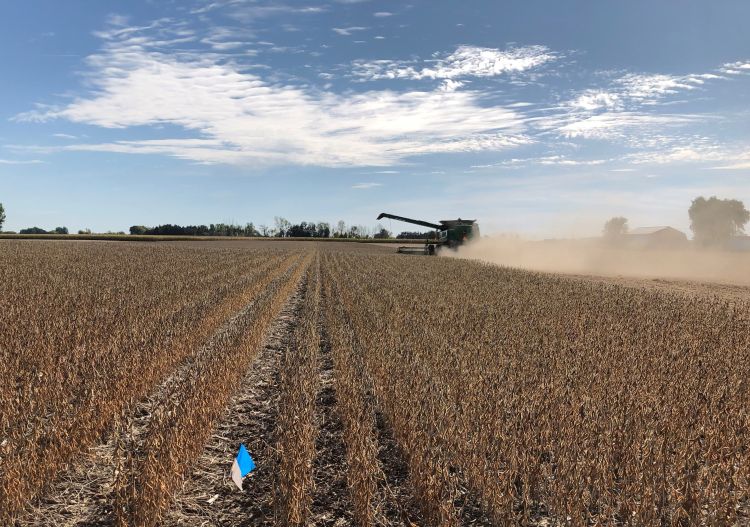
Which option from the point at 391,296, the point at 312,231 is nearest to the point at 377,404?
the point at 391,296

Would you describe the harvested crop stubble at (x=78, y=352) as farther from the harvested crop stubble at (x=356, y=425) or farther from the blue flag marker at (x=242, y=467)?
the harvested crop stubble at (x=356, y=425)

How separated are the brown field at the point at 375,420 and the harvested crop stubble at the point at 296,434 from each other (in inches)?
1.1

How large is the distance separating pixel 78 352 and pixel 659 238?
7612cm

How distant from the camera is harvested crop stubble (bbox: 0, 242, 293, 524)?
17.2 ft

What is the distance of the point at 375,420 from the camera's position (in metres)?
6.41

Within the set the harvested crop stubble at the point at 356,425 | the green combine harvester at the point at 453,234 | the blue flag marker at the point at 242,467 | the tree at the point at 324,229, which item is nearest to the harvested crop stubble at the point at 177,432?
the blue flag marker at the point at 242,467

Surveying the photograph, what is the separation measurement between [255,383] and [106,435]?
8.17 feet

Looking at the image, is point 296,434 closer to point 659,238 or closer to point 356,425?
point 356,425

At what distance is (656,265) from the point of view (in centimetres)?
4409

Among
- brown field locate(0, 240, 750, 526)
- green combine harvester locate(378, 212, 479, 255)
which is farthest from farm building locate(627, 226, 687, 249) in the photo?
brown field locate(0, 240, 750, 526)

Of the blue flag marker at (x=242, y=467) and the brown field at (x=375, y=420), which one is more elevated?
the blue flag marker at (x=242, y=467)

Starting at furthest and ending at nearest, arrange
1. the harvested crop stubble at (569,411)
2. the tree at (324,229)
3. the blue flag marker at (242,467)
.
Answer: the tree at (324,229), the harvested crop stubble at (569,411), the blue flag marker at (242,467)

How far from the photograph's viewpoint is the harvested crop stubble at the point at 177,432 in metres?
4.36

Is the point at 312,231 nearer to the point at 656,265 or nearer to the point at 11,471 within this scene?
the point at 656,265
